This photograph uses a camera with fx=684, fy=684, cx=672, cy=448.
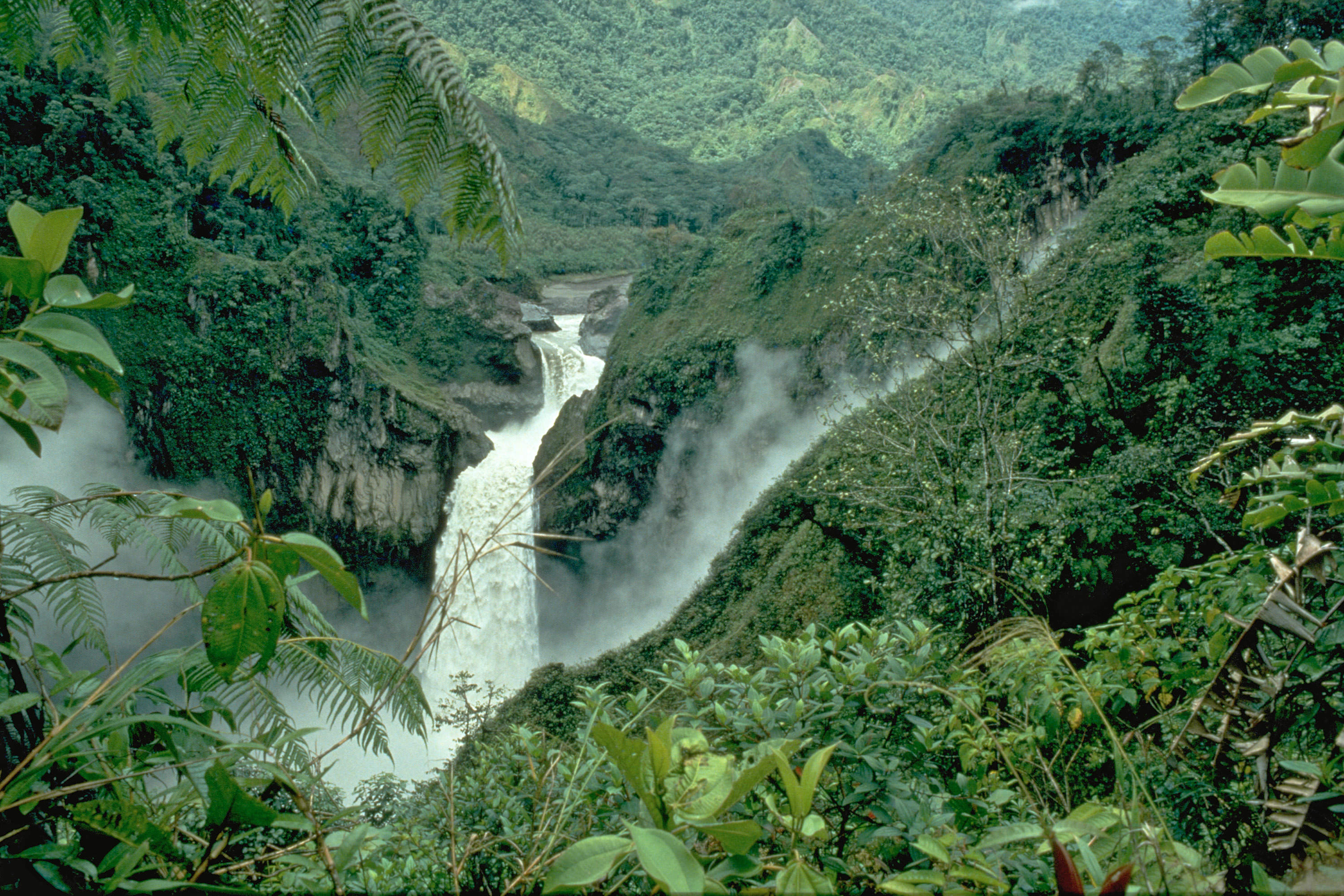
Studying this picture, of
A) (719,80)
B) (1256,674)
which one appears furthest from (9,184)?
(719,80)

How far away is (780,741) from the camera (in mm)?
928

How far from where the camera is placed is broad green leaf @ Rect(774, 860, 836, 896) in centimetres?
67

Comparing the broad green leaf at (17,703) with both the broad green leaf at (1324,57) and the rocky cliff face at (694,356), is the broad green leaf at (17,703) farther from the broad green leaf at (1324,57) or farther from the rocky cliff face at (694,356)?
the rocky cliff face at (694,356)

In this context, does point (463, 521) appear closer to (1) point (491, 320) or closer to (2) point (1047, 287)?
(1) point (491, 320)

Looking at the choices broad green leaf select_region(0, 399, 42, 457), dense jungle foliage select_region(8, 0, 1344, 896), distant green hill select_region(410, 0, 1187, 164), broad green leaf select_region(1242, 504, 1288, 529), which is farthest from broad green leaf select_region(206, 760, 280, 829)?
distant green hill select_region(410, 0, 1187, 164)

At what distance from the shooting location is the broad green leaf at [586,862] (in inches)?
25.9

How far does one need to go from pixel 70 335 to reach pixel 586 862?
34.6 inches

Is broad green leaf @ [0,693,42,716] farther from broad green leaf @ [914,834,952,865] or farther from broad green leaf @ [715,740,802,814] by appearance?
broad green leaf @ [914,834,952,865]

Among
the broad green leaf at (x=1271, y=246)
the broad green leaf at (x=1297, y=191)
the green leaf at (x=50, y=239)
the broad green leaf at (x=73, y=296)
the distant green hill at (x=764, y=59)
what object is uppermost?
the distant green hill at (x=764, y=59)

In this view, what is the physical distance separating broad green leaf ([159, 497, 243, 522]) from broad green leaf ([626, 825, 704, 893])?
0.56 metres

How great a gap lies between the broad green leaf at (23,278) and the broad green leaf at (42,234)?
1 centimetres

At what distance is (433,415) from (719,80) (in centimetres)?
4958

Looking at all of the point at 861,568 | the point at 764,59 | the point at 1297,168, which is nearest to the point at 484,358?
the point at 861,568

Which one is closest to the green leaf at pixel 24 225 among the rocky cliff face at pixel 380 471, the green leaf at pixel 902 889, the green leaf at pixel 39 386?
the green leaf at pixel 39 386
